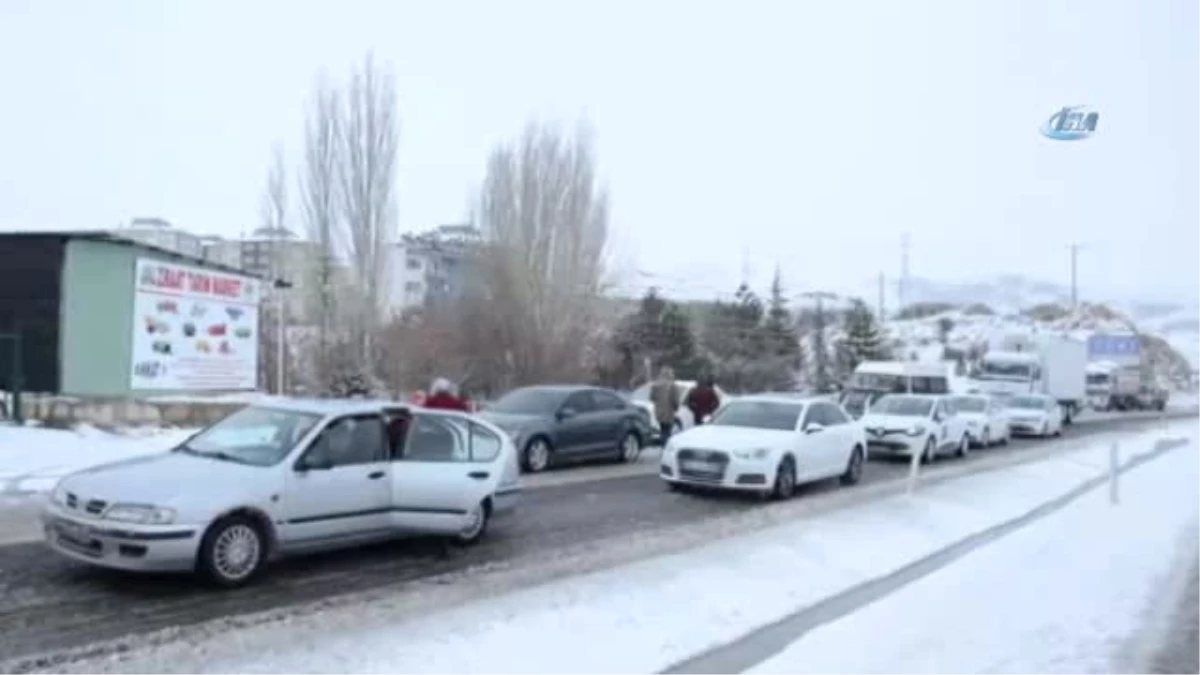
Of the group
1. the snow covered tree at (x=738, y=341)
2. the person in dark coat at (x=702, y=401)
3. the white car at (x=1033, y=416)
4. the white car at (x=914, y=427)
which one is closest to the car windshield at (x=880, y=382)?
the white car at (x=1033, y=416)

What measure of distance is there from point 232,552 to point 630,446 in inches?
527

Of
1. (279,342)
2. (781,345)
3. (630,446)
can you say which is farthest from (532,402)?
(781,345)

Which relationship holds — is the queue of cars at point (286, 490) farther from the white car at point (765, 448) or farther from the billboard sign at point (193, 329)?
the billboard sign at point (193, 329)

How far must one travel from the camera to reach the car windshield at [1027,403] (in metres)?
37.6

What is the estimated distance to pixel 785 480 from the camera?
1714 cm

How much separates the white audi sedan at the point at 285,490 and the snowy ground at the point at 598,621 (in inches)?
46.9

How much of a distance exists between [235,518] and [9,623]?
1.79m

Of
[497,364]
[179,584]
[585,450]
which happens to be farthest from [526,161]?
[179,584]

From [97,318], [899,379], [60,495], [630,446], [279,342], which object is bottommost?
[630,446]

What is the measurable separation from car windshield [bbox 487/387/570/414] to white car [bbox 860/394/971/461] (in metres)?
7.42

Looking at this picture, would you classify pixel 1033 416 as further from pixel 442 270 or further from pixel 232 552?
pixel 442 270

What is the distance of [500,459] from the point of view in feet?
38.1

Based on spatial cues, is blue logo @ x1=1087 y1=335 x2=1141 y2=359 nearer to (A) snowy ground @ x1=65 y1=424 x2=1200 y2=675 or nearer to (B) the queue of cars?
(A) snowy ground @ x1=65 y1=424 x2=1200 y2=675

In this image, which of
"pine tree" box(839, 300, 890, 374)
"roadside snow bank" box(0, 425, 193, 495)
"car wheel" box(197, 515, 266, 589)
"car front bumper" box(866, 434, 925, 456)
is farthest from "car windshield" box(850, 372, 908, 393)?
"car wheel" box(197, 515, 266, 589)
